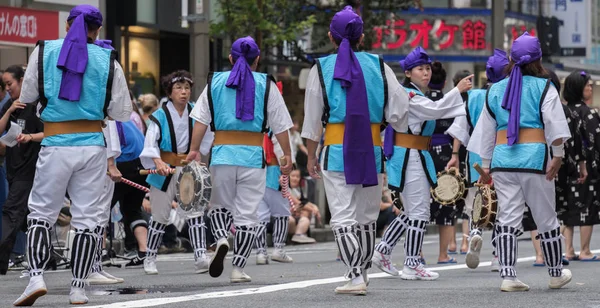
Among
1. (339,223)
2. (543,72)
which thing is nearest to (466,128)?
(543,72)

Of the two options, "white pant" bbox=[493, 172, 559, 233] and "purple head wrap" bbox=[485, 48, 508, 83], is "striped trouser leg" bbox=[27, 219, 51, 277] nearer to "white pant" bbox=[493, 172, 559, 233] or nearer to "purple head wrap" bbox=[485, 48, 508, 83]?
"white pant" bbox=[493, 172, 559, 233]

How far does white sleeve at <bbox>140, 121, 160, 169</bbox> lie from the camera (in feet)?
42.0

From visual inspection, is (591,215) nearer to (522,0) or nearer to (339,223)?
(339,223)

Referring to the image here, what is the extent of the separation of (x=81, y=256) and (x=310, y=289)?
1.84 meters

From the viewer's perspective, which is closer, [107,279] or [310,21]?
[107,279]

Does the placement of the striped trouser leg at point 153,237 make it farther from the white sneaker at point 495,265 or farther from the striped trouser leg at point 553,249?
the striped trouser leg at point 553,249

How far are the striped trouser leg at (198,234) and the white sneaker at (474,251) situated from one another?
2475 mm

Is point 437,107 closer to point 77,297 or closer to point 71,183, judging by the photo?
point 71,183

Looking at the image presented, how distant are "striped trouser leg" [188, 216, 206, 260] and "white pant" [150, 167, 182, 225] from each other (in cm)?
32

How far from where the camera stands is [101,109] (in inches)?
378

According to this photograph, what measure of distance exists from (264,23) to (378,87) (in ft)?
41.7

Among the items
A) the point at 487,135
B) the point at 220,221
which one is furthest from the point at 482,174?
the point at 220,221

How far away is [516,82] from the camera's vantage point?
33.1ft

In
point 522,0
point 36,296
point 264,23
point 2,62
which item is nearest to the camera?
point 36,296
